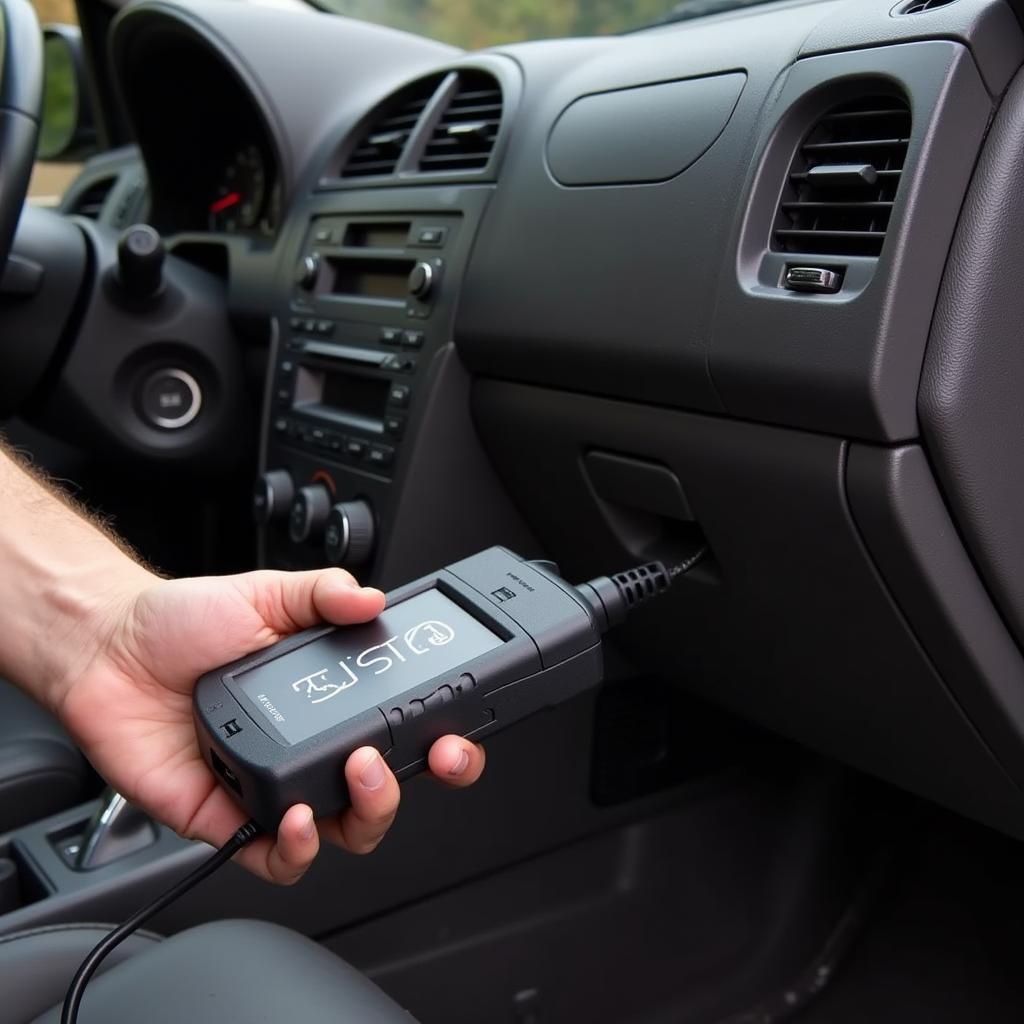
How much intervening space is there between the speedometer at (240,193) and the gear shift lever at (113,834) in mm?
857

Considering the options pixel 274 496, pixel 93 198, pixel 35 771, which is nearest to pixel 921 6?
pixel 274 496

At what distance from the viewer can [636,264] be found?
844 millimetres

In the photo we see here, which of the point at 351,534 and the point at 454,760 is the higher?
the point at 454,760

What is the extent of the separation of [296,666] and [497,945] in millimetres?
645

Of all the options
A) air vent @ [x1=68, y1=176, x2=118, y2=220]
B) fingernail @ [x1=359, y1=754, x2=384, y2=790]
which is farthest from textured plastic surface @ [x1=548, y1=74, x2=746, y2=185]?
air vent @ [x1=68, y1=176, x2=118, y2=220]

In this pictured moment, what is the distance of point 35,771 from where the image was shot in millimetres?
1056

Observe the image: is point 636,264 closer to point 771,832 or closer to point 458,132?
point 458,132

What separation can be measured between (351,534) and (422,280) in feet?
0.81

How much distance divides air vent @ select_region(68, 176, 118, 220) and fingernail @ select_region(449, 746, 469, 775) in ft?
5.71

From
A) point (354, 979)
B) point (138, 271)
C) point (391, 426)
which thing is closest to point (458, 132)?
point (391, 426)

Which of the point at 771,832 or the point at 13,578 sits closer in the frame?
the point at 13,578

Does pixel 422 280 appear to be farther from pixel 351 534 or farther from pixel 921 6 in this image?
pixel 921 6

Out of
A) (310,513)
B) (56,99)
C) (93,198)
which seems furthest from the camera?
(56,99)

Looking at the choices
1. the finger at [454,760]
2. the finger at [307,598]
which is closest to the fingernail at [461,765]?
the finger at [454,760]
